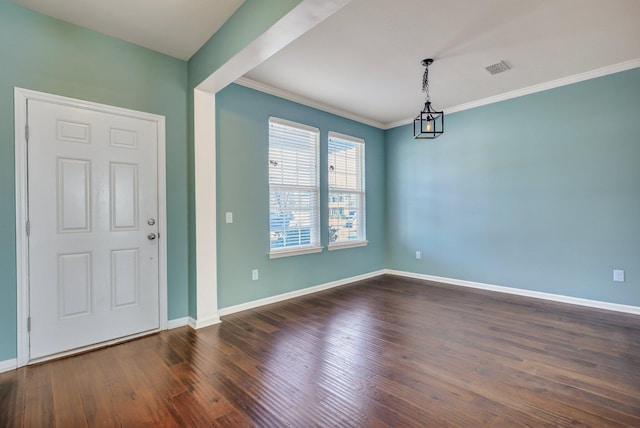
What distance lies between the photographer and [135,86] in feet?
9.40

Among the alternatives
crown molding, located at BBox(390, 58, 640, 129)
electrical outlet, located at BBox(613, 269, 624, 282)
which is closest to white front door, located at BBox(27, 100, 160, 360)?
crown molding, located at BBox(390, 58, 640, 129)

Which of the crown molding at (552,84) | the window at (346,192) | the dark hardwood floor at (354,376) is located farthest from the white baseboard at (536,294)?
the crown molding at (552,84)

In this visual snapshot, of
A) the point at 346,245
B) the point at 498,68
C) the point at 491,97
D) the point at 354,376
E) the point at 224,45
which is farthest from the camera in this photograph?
the point at 346,245

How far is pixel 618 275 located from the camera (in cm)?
343

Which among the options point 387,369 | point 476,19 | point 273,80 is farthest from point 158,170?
point 476,19

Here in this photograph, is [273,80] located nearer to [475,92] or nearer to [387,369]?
[475,92]

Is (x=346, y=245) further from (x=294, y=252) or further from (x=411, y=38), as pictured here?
(x=411, y=38)

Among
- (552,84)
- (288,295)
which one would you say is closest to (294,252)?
(288,295)

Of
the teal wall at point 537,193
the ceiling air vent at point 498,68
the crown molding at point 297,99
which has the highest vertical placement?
the ceiling air vent at point 498,68

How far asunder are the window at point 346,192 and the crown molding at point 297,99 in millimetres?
346

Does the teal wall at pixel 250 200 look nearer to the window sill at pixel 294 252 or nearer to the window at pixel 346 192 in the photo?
the window sill at pixel 294 252

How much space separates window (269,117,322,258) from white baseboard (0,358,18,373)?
2.40m

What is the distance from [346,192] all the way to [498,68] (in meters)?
2.56

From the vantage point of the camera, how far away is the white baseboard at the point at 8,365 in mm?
2230
